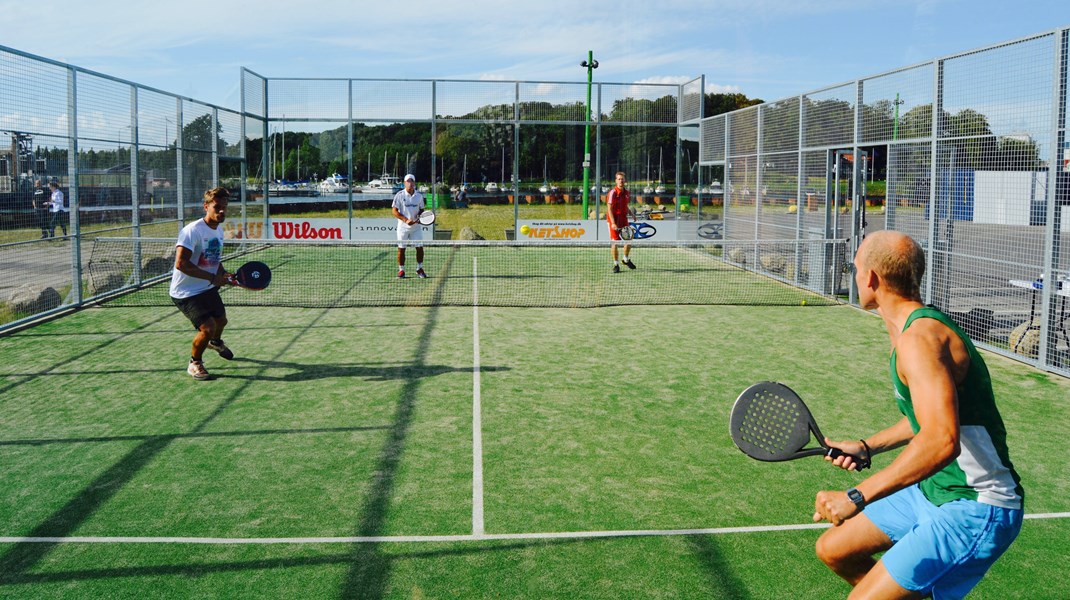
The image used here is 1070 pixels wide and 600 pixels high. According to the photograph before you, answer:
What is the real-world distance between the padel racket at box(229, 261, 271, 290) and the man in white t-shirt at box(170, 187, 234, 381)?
224mm

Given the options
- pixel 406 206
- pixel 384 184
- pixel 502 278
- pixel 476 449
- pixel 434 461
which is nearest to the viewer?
pixel 434 461

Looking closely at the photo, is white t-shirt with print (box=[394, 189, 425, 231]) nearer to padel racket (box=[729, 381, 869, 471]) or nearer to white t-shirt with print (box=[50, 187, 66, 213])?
white t-shirt with print (box=[50, 187, 66, 213])

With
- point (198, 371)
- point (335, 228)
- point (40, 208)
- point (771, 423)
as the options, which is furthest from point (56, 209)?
point (335, 228)

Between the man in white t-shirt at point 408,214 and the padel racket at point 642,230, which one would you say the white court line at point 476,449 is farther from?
the padel racket at point 642,230

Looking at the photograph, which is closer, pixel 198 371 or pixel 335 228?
pixel 198 371

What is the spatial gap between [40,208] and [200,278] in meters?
4.02

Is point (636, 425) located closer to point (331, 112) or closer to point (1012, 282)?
point (1012, 282)

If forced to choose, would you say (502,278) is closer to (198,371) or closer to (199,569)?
(198,371)

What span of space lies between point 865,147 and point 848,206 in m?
1.55

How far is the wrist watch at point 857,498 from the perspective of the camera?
9.75 ft

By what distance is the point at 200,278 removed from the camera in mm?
8852

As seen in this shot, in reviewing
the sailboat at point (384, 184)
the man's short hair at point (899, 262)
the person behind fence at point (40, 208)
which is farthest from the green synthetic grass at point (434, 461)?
the sailboat at point (384, 184)

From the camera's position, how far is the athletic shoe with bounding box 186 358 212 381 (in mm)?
8859

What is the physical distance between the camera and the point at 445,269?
61.9 ft
